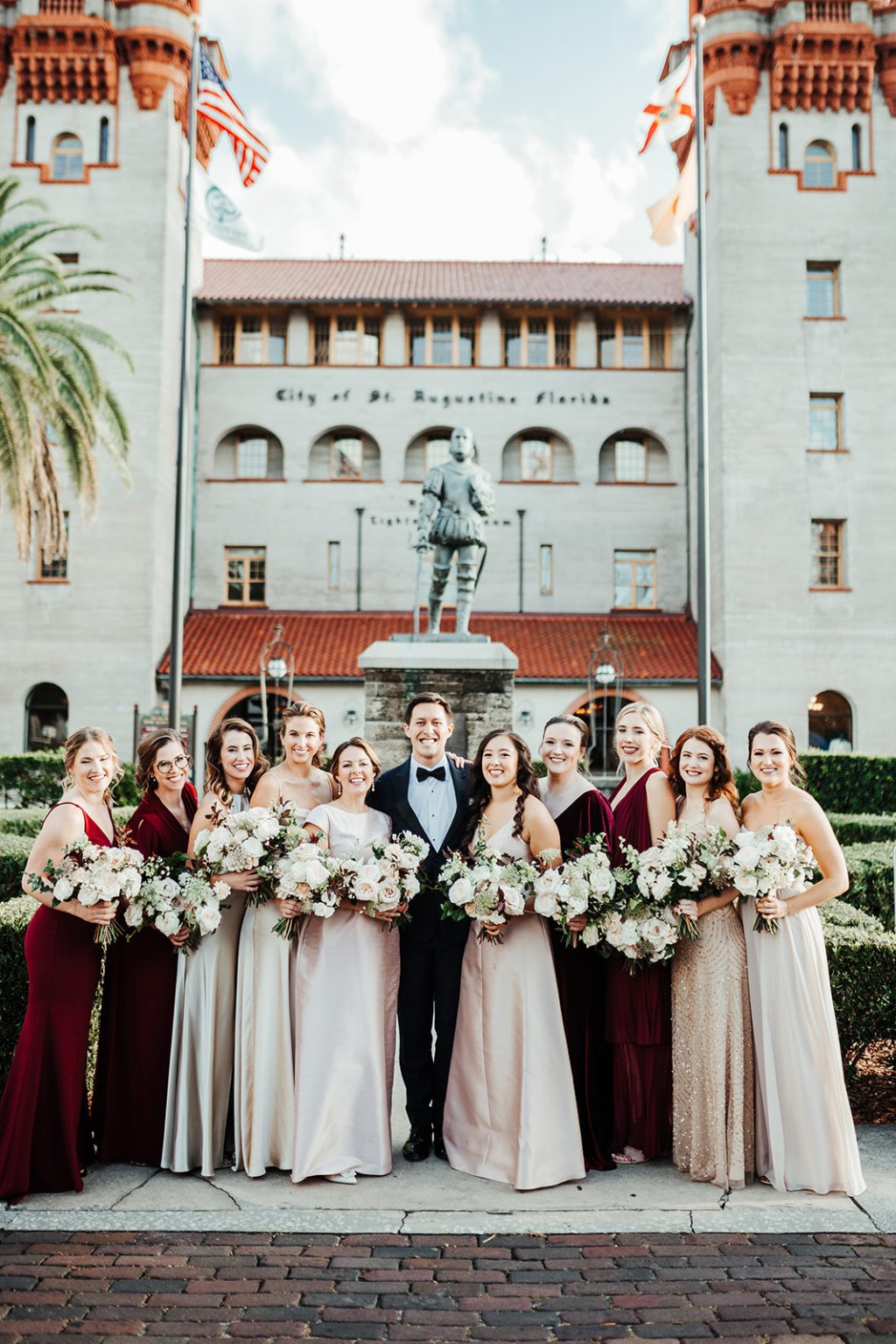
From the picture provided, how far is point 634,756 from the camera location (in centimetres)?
627

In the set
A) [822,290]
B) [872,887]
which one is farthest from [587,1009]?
[822,290]

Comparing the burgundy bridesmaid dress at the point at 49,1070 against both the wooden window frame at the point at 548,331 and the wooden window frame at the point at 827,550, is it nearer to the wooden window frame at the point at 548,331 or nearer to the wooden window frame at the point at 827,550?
the wooden window frame at the point at 827,550

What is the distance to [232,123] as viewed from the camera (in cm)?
2017

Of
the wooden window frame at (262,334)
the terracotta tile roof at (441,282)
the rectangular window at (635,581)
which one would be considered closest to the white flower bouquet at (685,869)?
the rectangular window at (635,581)

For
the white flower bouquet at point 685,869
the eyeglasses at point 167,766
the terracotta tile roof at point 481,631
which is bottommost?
the white flower bouquet at point 685,869

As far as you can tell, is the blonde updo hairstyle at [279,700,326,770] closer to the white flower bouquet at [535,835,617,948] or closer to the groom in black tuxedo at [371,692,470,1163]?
the groom in black tuxedo at [371,692,470,1163]

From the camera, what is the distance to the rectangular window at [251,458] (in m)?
32.9

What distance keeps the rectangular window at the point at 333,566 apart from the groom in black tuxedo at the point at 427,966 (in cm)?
2608

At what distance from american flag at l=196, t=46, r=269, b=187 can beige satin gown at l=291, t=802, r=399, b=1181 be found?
698 inches

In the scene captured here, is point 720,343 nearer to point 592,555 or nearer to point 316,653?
point 592,555

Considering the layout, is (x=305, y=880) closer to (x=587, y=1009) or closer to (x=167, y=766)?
(x=167, y=766)

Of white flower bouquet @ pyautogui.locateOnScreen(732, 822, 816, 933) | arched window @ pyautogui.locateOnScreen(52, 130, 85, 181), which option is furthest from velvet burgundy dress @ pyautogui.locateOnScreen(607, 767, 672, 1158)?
arched window @ pyautogui.locateOnScreen(52, 130, 85, 181)

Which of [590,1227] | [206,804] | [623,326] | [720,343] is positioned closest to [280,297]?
[623,326]

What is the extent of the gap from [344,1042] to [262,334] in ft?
99.3
